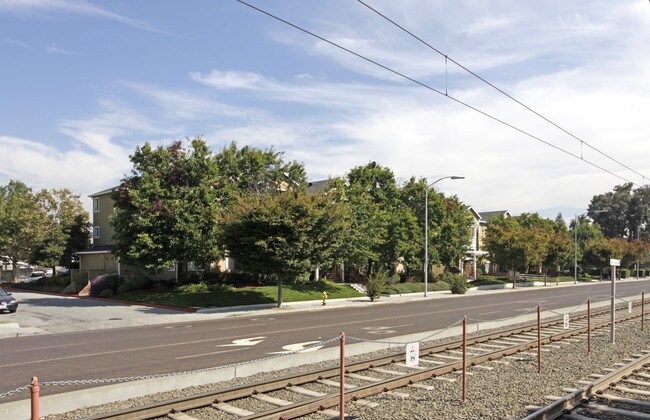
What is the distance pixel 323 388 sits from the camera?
10203 mm

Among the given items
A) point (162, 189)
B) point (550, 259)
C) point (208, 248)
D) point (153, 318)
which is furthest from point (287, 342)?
point (550, 259)

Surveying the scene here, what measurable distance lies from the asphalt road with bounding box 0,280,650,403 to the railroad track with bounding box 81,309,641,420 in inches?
120

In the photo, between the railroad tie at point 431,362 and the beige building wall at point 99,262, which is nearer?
the railroad tie at point 431,362

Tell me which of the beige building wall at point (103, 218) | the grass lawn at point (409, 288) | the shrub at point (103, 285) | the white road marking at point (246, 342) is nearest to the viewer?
the white road marking at point (246, 342)

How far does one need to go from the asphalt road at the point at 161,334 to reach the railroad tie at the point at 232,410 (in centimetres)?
348

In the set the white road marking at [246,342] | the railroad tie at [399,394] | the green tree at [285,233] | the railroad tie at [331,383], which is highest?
the green tree at [285,233]

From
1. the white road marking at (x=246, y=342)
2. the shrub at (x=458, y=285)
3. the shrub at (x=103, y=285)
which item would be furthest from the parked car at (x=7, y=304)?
the shrub at (x=458, y=285)

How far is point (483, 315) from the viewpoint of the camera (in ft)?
82.5

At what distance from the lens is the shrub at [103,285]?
37.7 meters

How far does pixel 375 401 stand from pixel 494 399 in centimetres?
207

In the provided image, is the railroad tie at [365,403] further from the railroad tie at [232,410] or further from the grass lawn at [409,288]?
the grass lawn at [409,288]

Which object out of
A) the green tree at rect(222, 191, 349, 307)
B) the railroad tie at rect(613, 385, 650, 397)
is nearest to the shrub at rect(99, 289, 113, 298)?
the green tree at rect(222, 191, 349, 307)

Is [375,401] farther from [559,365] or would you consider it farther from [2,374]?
[2,374]

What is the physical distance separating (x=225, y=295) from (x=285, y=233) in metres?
7.37
